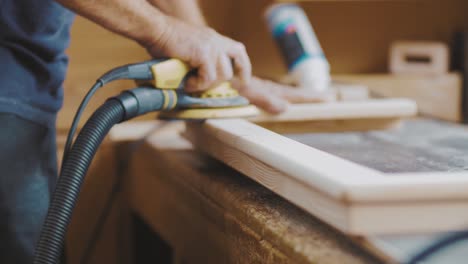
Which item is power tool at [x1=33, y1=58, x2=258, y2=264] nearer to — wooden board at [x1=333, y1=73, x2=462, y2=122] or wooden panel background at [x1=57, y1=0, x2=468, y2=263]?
wooden panel background at [x1=57, y1=0, x2=468, y2=263]

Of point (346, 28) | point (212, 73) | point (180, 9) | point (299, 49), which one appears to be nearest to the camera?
point (212, 73)

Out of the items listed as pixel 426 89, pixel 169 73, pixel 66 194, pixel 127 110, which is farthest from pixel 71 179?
pixel 426 89

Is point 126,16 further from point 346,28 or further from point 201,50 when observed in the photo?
point 346,28

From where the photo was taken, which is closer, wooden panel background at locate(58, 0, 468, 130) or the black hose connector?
the black hose connector

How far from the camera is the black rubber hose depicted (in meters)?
0.78

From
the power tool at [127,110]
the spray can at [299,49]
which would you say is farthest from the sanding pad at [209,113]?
the spray can at [299,49]

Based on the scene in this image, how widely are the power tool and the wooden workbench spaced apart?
0.11 meters

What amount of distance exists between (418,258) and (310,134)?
0.66 meters

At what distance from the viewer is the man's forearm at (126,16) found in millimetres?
909

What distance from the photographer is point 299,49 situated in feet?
5.36

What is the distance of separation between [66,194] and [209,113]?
0.33m

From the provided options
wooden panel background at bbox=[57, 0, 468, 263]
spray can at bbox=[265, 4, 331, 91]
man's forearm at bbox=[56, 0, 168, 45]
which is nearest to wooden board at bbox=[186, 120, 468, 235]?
man's forearm at bbox=[56, 0, 168, 45]

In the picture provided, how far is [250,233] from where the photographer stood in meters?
0.83

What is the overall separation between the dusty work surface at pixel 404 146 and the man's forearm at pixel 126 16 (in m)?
0.29
